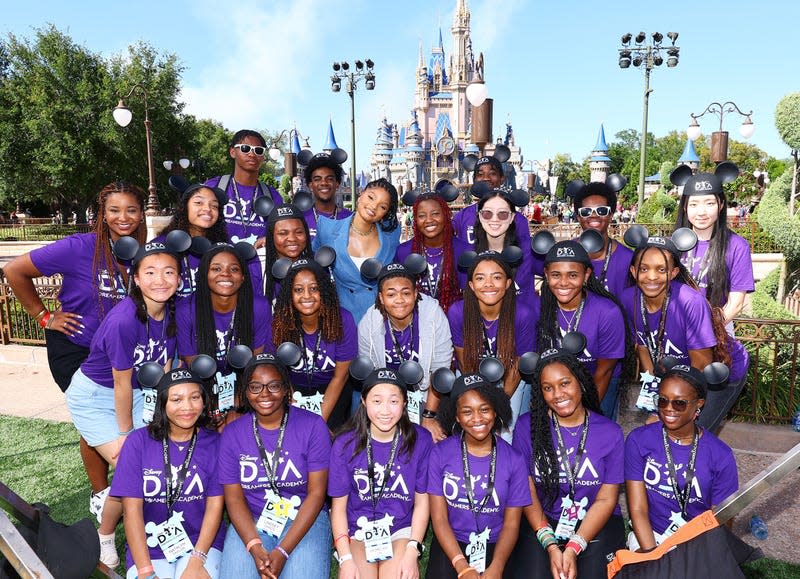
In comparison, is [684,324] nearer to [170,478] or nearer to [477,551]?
[477,551]

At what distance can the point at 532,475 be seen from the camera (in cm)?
345

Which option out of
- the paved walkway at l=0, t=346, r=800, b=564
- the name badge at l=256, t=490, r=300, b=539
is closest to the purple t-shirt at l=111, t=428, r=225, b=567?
the name badge at l=256, t=490, r=300, b=539

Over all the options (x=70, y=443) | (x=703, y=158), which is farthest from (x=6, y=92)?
(x=703, y=158)

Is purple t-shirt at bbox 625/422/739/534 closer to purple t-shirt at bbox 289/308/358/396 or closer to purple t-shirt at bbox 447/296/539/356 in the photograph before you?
purple t-shirt at bbox 447/296/539/356

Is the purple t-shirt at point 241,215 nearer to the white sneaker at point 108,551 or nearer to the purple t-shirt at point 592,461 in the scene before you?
the white sneaker at point 108,551

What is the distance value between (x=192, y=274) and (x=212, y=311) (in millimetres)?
532

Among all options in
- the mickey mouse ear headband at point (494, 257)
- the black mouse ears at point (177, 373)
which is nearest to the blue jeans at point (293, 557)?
the black mouse ears at point (177, 373)

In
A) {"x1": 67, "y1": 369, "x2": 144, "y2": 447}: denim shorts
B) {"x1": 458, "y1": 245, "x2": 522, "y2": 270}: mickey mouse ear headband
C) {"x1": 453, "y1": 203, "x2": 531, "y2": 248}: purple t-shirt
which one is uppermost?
{"x1": 453, "y1": 203, "x2": 531, "y2": 248}: purple t-shirt

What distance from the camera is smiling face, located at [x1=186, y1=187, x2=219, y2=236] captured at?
4550 millimetres

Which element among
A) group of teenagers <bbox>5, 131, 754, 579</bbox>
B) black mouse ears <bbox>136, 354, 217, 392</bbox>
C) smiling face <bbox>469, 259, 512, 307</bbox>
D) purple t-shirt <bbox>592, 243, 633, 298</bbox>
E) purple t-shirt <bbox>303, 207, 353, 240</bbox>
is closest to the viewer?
group of teenagers <bbox>5, 131, 754, 579</bbox>

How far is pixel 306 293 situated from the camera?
13.1 ft

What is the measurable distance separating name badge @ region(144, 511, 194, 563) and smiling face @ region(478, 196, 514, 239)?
3119 millimetres

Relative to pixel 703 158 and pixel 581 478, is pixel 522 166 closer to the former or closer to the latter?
pixel 703 158

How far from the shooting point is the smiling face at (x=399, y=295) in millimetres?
3979
